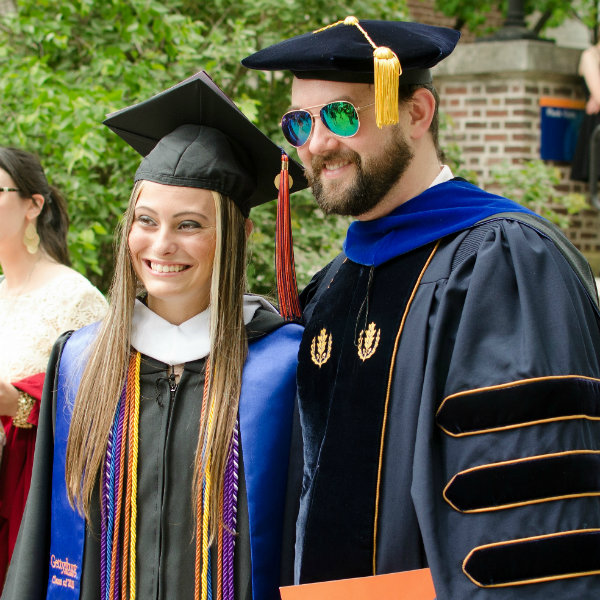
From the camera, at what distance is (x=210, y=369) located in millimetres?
2504

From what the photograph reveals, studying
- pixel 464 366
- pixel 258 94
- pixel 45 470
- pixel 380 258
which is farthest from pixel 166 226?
pixel 258 94

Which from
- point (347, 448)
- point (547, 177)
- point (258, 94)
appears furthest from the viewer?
point (547, 177)

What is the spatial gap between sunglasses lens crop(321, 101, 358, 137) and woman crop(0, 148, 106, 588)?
1.46 metres

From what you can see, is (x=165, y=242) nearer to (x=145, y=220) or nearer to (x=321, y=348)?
(x=145, y=220)

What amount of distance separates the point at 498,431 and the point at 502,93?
19.4 ft

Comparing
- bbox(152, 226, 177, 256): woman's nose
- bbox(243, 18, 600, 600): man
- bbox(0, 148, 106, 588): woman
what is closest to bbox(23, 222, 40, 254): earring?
bbox(0, 148, 106, 588): woman

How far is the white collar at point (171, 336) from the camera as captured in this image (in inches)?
99.6

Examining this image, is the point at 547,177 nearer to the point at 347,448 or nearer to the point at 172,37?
the point at 172,37

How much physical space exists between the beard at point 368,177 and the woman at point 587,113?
202 inches

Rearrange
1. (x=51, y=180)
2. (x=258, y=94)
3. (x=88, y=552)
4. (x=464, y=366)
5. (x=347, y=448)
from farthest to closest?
(x=258, y=94), (x=51, y=180), (x=88, y=552), (x=347, y=448), (x=464, y=366)

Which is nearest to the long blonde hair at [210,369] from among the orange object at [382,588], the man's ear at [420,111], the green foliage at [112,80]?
the orange object at [382,588]

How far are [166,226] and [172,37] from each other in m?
2.40

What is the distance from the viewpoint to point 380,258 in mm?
2299

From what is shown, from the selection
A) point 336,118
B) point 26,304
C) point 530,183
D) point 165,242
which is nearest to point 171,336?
point 165,242
